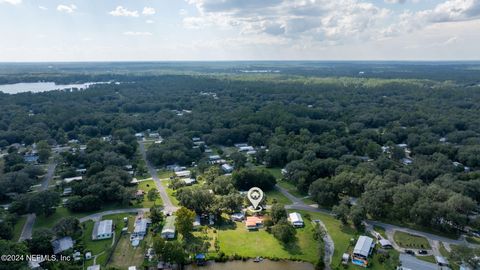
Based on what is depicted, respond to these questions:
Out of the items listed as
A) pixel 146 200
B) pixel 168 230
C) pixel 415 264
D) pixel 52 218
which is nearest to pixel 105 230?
pixel 168 230

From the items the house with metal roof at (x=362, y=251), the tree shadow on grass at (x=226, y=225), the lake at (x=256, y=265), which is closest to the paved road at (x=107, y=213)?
the tree shadow on grass at (x=226, y=225)

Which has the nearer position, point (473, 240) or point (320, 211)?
point (473, 240)

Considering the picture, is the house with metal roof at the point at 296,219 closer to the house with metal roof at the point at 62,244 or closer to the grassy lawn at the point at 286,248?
the grassy lawn at the point at 286,248

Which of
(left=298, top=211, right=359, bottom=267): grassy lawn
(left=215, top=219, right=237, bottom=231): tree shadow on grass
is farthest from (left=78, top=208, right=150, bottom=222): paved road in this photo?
(left=298, top=211, right=359, bottom=267): grassy lawn

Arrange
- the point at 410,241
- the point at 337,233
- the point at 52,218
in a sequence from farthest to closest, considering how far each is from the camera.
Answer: the point at 52,218 < the point at 337,233 < the point at 410,241

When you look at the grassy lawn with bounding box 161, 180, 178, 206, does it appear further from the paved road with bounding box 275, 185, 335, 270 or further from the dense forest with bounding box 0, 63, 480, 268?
the paved road with bounding box 275, 185, 335, 270

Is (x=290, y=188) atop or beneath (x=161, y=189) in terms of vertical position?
beneath

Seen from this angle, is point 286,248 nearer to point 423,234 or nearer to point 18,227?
point 423,234
